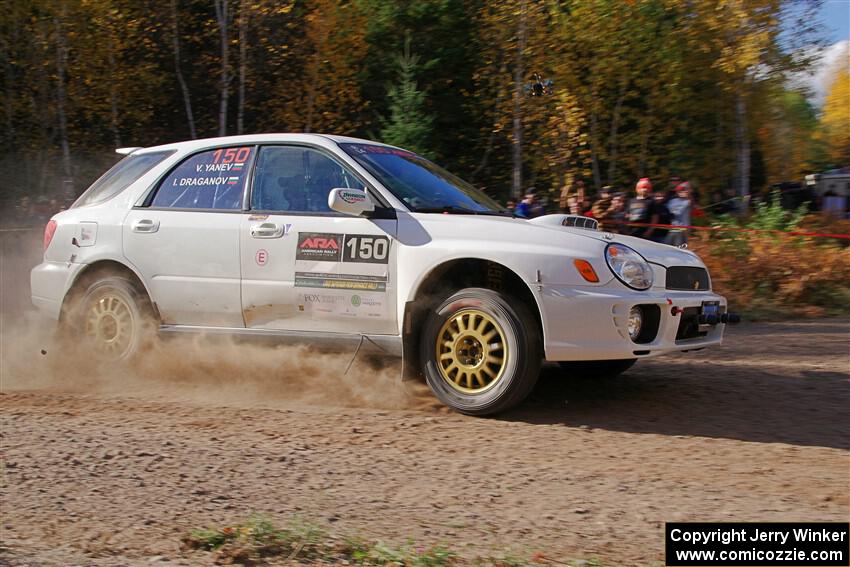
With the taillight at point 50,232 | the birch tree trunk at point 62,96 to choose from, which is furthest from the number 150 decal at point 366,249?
the birch tree trunk at point 62,96

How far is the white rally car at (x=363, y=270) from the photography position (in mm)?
5445

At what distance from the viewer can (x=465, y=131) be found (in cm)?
2670

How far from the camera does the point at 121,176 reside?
23.5ft

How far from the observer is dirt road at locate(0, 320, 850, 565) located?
12.4ft

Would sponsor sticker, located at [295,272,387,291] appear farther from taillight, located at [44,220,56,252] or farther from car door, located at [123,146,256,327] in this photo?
taillight, located at [44,220,56,252]

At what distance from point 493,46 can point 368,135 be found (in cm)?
420

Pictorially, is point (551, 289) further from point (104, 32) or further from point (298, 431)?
point (104, 32)

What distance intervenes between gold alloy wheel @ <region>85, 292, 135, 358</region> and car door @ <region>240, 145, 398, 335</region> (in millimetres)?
1088

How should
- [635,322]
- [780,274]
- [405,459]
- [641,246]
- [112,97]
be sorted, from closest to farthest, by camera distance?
[405,459] → [635,322] → [641,246] → [780,274] → [112,97]

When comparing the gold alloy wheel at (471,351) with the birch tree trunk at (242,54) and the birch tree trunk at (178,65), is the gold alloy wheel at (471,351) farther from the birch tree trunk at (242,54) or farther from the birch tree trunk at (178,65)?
the birch tree trunk at (178,65)

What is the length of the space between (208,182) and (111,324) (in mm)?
1295

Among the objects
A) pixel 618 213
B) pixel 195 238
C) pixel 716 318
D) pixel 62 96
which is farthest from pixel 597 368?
pixel 62 96

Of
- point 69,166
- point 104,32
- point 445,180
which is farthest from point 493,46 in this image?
point 445,180

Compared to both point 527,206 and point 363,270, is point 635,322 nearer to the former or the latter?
point 363,270
